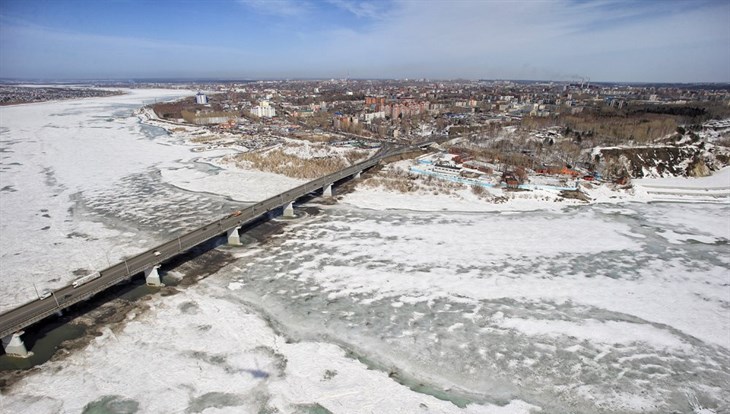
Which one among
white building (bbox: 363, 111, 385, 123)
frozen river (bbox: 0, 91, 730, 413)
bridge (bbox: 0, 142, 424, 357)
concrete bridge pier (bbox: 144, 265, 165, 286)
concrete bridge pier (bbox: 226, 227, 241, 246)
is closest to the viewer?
frozen river (bbox: 0, 91, 730, 413)

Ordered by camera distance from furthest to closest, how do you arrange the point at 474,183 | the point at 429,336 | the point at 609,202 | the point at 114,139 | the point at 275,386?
the point at 114,139, the point at 474,183, the point at 609,202, the point at 429,336, the point at 275,386

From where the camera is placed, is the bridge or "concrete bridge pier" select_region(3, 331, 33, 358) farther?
the bridge

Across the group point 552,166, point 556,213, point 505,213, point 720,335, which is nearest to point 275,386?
point 720,335

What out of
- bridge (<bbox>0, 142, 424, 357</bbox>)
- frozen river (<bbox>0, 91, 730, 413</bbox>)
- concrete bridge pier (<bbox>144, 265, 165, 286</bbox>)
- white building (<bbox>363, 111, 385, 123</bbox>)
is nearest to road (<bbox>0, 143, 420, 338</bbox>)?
bridge (<bbox>0, 142, 424, 357</bbox>)

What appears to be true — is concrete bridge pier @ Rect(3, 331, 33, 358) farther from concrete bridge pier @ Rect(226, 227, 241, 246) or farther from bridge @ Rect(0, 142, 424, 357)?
concrete bridge pier @ Rect(226, 227, 241, 246)

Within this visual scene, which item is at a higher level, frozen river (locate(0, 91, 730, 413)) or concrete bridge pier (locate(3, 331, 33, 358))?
concrete bridge pier (locate(3, 331, 33, 358))

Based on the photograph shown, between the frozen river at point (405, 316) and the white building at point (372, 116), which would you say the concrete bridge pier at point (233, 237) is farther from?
the white building at point (372, 116)

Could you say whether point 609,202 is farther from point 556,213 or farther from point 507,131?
point 507,131
